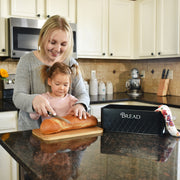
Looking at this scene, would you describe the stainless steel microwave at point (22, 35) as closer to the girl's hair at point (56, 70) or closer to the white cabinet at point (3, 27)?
the white cabinet at point (3, 27)

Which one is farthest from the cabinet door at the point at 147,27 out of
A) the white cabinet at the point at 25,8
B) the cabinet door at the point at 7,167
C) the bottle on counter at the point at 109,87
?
the cabinet door at the point at 7,167

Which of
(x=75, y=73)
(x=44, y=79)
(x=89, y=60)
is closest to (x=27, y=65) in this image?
(x=44, y=79)

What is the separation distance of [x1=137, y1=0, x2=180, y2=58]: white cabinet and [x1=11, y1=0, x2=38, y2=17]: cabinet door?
4.78 feet

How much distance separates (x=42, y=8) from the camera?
2877 mm

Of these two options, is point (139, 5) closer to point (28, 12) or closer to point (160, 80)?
point (160, 80)

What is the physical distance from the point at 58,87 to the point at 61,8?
6.16ft

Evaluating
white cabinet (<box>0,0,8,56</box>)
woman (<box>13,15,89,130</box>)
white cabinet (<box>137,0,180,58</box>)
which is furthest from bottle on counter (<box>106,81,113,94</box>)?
woman (<box>13,15,89,130</box>)

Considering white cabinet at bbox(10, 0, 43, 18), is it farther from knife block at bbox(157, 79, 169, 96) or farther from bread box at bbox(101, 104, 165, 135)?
bread box at bbox(101, 104, 165, 135)

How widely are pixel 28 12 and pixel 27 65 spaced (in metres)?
1.52

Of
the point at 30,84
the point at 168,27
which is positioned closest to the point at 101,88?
the point at 168,27

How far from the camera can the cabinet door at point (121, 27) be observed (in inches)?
134

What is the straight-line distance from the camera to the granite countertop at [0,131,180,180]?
0.75 metres

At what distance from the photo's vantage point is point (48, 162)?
835 millimetres

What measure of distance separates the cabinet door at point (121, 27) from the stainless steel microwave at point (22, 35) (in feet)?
3.50
